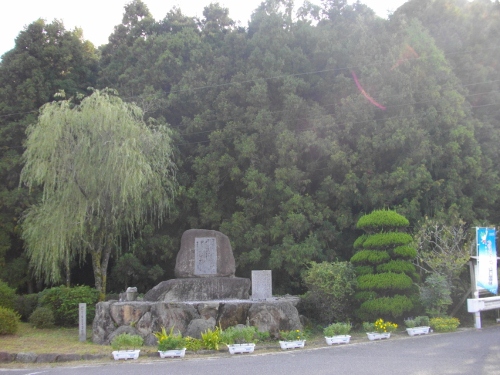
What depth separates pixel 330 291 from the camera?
12.8 meters

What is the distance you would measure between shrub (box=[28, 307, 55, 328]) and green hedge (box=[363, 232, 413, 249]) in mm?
8863

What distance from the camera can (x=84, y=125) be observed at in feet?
48.4

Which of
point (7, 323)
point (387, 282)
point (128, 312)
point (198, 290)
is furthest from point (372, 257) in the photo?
point (7, 323)

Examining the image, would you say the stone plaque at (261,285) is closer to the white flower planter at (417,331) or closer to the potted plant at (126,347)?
the white flower planter at (417,331)

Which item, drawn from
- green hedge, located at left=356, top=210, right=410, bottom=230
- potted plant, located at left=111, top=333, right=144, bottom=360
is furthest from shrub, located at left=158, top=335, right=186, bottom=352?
green hedge, located at left=356, top=210, right=410, bottom=230

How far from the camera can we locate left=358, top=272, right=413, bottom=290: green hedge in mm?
12586

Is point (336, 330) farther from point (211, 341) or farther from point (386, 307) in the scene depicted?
point (211, 341)

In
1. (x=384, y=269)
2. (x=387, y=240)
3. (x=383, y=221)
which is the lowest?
(x=384, y=269)

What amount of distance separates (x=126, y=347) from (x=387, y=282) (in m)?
6.35

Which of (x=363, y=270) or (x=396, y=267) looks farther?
(x=363, y=270)

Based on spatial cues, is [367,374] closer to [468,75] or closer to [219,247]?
[219,247]

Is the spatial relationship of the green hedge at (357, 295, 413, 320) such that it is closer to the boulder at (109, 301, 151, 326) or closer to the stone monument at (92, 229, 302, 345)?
the stone monument at (92, 229, 302, 345)

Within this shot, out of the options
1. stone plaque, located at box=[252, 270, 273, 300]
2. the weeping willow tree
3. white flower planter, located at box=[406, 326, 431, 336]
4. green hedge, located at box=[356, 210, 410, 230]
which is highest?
the weeping willow tree

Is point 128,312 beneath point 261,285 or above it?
beneath
